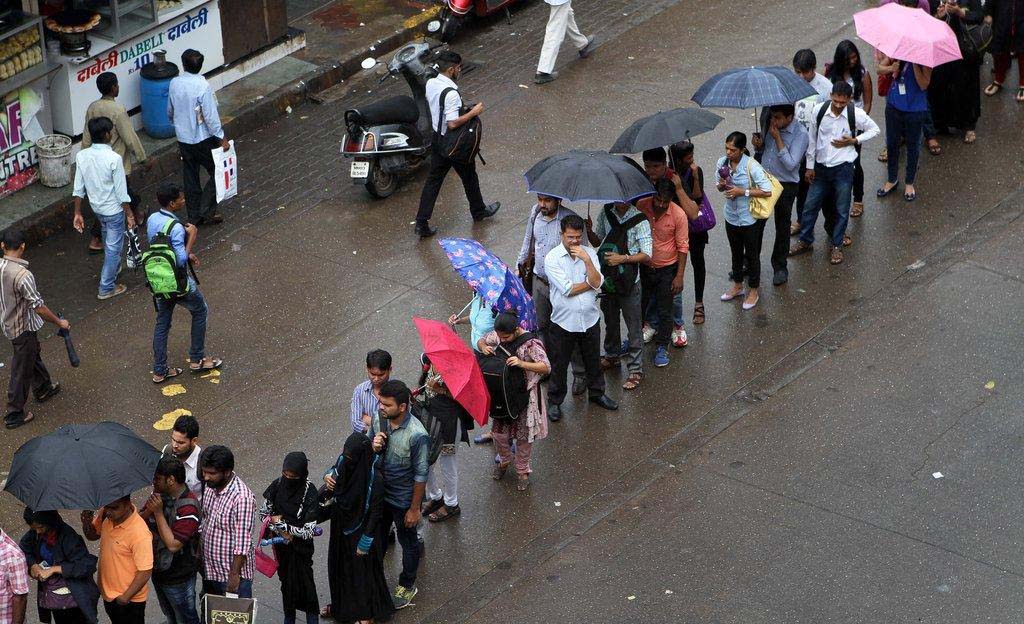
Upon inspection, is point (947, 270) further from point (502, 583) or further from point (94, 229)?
point (94, 229)

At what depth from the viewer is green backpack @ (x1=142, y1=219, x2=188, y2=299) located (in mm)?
9617

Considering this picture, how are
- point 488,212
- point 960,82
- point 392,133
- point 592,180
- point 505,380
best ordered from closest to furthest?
point 505,380
point 592,180
point 488,212
point 392,133
point 960,82

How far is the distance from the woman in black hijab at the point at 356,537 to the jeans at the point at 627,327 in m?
2.78

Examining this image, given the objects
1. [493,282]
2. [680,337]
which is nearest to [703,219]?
[680,337]

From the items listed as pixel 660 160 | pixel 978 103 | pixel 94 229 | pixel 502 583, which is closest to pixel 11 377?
pixel 94 229

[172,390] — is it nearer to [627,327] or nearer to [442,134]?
[442,134]

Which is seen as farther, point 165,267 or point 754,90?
point 754,90

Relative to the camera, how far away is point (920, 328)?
10.3 metres

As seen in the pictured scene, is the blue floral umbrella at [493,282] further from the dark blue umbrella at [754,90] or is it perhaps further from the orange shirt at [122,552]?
the orange shirt at [122,552]

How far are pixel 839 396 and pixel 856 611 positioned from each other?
2261 millimetres

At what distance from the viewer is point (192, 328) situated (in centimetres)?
1009

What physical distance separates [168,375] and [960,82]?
25.0 feet

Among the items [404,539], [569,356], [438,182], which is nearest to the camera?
[404,539]

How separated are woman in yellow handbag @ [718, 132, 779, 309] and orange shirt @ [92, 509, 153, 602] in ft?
16.7
